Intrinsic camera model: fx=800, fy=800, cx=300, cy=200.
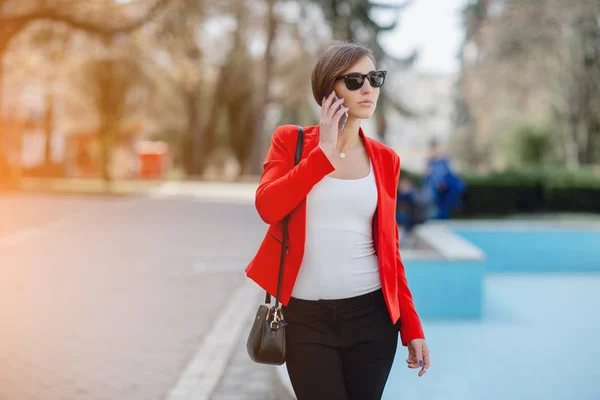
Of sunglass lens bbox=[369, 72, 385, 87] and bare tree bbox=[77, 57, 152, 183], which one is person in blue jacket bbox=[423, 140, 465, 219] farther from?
bare tree bbox=[77, 57, 152, 183]

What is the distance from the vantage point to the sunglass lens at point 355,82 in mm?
2678

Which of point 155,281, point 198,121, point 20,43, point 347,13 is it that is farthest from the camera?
point 198,121

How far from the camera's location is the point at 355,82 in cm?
268

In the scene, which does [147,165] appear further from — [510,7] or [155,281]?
[155,281]

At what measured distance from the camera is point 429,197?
12.1m

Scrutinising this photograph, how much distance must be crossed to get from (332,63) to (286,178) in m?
0.45

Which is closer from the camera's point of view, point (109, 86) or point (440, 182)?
point (440, 182)

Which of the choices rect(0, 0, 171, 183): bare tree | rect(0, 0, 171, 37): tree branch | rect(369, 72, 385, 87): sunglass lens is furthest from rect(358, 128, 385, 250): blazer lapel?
rect(0, 0, 171, 37): tree branch

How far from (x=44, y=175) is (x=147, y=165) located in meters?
5.15

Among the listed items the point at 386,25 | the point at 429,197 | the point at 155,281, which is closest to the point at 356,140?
the point at 155,281

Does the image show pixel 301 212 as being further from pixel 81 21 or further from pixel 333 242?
pixel 81 21

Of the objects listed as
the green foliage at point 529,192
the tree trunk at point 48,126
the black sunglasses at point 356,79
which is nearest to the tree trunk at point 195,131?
the tree trunk at point 48,126

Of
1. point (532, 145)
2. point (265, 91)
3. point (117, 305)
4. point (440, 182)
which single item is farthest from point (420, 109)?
point (117, 305)

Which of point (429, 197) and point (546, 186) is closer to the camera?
point (429, 197)
